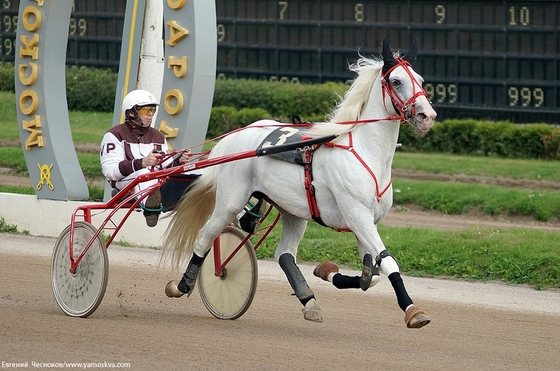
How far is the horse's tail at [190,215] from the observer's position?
697 centimetres

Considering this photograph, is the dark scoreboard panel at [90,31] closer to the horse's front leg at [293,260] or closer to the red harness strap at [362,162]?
the horse's front leg at [293,260]

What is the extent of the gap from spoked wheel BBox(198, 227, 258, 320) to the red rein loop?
1528 millimetres

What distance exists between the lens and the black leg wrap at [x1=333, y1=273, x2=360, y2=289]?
20.3ft

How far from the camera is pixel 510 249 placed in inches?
346

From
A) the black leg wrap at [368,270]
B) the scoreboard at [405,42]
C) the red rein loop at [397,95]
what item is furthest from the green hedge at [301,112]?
the black leg wrap at [368,270]

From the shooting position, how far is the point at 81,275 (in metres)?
6.83

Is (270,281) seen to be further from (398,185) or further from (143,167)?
(398,185)

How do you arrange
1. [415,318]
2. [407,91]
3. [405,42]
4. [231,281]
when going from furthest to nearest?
1. [405,42]
2. [231,281]
3. [407,91]
4. [415,318]

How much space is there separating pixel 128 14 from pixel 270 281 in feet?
10.7

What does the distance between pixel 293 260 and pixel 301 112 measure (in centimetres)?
1010

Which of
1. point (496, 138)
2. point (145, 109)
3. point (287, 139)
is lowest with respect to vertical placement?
point (496, 138)

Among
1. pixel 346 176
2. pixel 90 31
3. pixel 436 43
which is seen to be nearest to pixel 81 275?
pixel 346 176

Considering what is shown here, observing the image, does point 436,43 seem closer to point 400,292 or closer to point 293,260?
point 293,260

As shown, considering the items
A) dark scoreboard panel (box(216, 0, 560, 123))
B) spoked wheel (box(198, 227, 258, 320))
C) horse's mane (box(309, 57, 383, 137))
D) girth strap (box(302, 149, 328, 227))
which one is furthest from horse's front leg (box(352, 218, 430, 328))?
dark scoreboard panel (box(216, 0, 560, 123))
